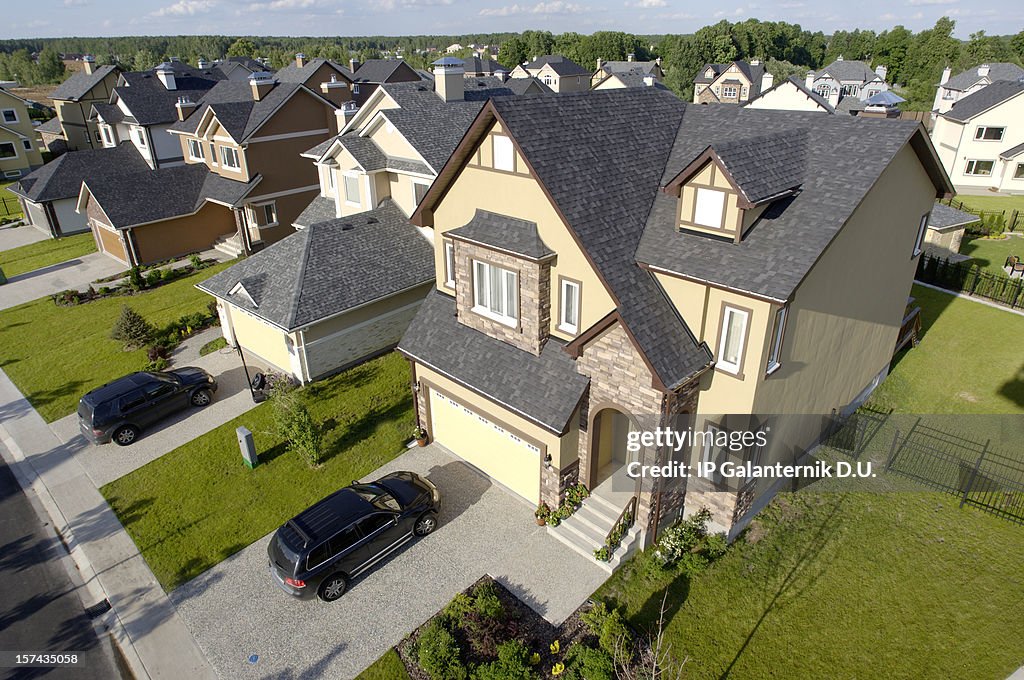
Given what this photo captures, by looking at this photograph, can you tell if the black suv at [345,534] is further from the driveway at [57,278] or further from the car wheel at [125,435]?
the driveway at [57,278]

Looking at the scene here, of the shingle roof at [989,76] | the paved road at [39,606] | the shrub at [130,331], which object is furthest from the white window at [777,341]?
the shingle roof at [989,76]

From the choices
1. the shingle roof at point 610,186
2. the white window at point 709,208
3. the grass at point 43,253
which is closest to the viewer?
the white window at point 709,208

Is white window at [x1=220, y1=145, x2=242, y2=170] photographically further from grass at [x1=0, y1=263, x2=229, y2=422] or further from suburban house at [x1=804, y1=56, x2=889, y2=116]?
suburban house at [x1=804, y1=56, x2=889, y2=116]

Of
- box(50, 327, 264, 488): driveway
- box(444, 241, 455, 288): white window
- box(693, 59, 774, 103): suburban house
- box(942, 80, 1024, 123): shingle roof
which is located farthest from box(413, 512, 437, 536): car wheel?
box(693, 59, 774, 103): suburban house

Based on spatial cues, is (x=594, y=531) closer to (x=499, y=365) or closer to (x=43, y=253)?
(x=499, y=365)

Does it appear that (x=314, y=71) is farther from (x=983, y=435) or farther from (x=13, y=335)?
(x=983, y=435)

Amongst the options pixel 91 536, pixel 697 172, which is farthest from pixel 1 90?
pixel 697 172

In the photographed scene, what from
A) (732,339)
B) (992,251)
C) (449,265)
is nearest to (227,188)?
(449,265)
